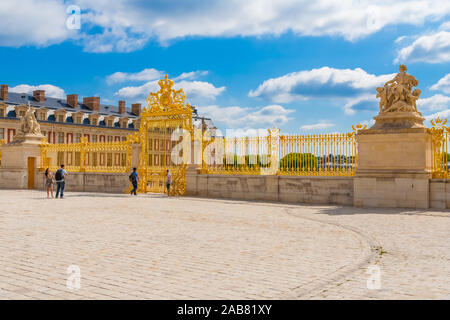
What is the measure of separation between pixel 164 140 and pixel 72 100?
54.5m

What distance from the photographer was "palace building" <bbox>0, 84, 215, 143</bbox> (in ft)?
202

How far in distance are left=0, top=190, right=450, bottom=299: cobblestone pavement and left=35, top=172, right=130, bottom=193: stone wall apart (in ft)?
35.1

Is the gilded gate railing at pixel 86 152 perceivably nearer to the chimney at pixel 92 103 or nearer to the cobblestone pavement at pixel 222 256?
the cobblestone pavement at pixel 222 256

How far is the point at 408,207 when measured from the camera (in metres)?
14.8

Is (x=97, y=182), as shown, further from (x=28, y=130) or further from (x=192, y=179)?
(x=28, y=130)

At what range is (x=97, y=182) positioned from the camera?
24.4 metres

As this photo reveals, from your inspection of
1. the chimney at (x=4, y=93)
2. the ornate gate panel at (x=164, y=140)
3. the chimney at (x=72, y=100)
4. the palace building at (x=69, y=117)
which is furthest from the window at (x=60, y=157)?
the chimney at (x=72, y=100)

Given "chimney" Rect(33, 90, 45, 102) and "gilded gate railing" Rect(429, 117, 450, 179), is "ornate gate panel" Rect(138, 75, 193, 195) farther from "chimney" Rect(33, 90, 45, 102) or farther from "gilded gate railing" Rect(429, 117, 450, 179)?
"chimney" Rect(33, 90, 45, 102)

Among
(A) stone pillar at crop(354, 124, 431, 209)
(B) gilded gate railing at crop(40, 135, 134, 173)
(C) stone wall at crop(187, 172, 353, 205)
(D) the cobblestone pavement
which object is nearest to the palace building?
(B) gilded gate railing at crop(40, 135, 134, 173)

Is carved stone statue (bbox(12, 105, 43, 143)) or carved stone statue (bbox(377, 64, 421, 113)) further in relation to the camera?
carved stone statue (bbox(12, 105, 43, 143))

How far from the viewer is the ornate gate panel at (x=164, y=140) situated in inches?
825

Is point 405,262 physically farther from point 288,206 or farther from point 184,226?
point 288,206

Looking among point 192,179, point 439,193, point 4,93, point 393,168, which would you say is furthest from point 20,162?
point 4,93
